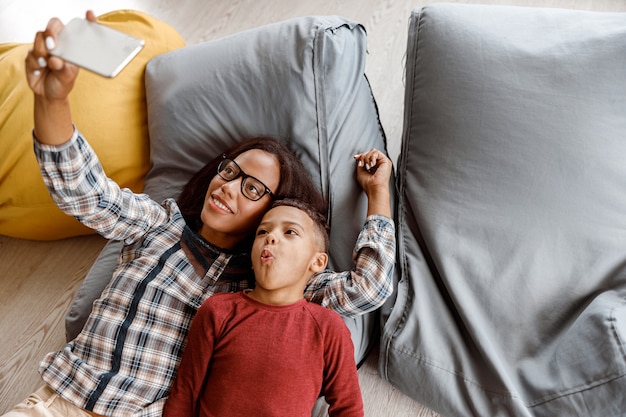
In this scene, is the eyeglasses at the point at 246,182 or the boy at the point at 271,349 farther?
the eyeglasses at the point at 246,182

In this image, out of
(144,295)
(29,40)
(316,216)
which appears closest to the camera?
(144,295)

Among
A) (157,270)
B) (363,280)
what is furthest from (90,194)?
(363,280)

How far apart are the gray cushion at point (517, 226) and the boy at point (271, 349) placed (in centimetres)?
22

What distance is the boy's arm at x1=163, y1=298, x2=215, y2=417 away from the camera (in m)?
1.18

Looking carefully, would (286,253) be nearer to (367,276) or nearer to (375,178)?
(367,276)

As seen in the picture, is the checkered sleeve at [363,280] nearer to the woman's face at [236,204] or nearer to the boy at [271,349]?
the boy at [271,349]

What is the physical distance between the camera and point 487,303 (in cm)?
132

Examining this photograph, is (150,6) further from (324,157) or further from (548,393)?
(548,393)

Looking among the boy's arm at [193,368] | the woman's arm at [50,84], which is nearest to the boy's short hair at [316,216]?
the boy's arm at [193,368]

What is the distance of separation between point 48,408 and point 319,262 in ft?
2.18

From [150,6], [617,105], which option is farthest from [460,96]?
[150,6]

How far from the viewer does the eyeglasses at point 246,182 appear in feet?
4.34

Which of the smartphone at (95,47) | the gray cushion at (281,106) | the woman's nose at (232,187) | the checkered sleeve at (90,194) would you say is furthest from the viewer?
the gray cushion at (281,106)

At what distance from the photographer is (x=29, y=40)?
90.7 inches
